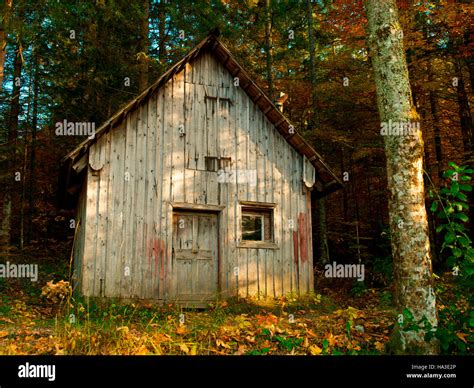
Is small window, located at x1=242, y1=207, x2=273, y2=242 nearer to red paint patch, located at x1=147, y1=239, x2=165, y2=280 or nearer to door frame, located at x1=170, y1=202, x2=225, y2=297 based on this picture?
door frame, located at x1=170, y1=202, x2=225, y2=297

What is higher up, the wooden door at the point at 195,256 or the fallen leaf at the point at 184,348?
the wooden door at the point at 195,256

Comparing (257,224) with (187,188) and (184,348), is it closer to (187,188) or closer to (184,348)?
(187,188)

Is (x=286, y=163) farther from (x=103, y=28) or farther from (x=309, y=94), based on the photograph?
(x=103, y=28)

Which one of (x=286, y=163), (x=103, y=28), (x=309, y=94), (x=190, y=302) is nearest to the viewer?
(x=190, y=302)

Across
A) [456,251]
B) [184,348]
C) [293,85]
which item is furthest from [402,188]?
[293,85]

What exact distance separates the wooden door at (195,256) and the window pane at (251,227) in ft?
2.77

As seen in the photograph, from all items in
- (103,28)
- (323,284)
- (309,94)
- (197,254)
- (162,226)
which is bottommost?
(323,284)

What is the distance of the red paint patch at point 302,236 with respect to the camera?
40.7 feet

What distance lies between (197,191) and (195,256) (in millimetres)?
1635

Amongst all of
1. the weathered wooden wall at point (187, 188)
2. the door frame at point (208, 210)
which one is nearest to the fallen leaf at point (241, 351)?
the weathered wooden wall at point (187, 188)

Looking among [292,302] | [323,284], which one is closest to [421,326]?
[292,302]

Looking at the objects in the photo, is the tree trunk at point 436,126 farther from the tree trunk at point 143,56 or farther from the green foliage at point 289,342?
the green foliage at point 289,342
